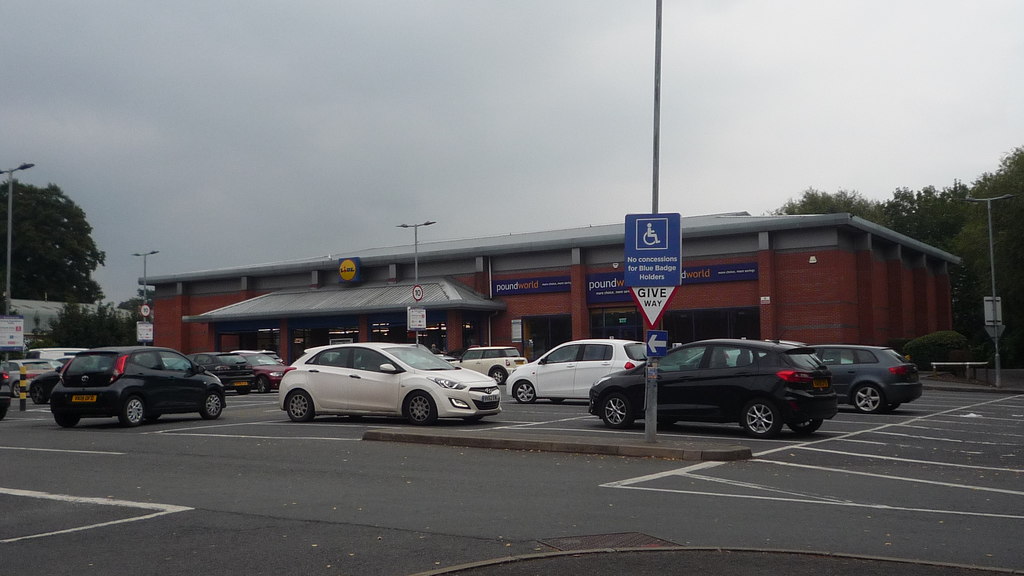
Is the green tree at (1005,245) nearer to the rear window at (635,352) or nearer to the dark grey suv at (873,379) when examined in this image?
the dark grey suv at (873,379)

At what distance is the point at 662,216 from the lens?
14133mm

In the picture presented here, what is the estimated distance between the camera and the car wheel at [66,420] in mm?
18453

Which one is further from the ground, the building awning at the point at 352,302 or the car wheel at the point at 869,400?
the building awning at the point at 352,302

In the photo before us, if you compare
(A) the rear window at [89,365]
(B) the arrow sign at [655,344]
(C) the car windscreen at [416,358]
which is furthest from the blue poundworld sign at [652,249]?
(A) the rear window at [89,365]

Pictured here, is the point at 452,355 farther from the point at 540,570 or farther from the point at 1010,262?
the point at 540,570

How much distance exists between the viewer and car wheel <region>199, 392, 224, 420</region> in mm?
19641

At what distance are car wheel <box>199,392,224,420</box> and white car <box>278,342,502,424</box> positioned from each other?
2011 millimetres

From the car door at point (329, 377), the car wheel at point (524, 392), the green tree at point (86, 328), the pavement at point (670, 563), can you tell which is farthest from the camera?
the green tree at point (86, 328)

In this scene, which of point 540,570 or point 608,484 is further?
point 608,484

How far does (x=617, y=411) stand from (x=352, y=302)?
36145 mm

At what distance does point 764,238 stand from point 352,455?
105 feet

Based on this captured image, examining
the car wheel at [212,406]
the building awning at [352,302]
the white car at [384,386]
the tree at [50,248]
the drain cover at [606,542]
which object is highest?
the tree at [50,248]

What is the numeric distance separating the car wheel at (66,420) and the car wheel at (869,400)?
1691cm

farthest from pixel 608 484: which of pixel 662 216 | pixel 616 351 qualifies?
pixel 616 351
